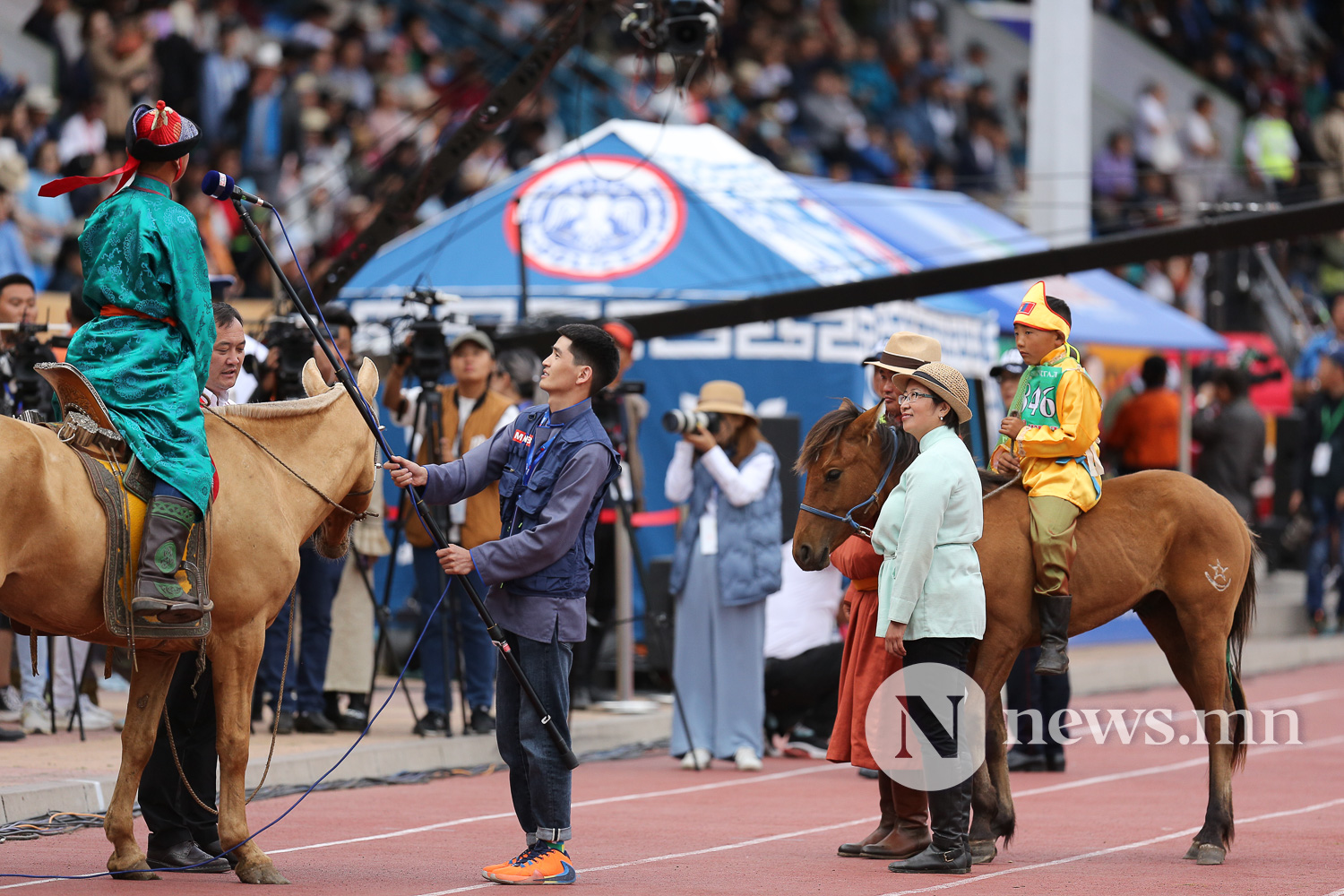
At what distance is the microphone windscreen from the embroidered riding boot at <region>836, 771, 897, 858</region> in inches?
141

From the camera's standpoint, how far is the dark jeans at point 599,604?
39.7ft

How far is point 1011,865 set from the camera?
7551 millimetres

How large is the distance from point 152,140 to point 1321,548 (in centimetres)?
1344

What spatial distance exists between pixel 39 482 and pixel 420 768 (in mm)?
4409

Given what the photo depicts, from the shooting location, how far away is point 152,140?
6469 millimetres

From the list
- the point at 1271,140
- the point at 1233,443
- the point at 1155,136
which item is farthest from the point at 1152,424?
the point at 1271,140

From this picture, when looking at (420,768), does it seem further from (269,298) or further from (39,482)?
(269,298)

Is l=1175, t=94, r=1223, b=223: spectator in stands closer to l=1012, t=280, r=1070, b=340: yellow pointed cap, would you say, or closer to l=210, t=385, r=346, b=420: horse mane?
l=1012, t=280, r=1070, b=340: yellow pointed cap

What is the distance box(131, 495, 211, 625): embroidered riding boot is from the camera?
20.6 feet

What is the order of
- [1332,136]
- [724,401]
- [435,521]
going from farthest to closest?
[1332,136], [724,401], [435,521]

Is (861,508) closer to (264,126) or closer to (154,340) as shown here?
(154,340)

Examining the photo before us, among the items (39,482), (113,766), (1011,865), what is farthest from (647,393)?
(39,482)

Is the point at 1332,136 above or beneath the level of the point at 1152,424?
above

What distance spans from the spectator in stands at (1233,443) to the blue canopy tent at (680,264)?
4.29 ft
